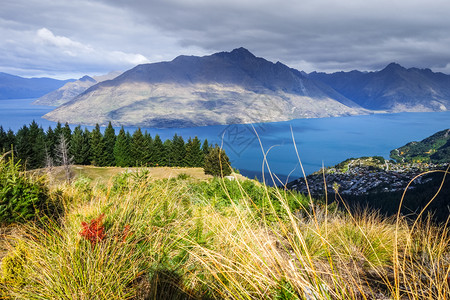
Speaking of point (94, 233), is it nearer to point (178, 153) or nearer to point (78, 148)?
point (78, 148)

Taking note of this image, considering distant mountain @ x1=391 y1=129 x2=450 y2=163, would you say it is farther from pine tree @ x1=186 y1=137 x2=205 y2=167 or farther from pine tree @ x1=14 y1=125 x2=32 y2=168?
pine tree @ x1=14 y1=125 x2=32 y2=168

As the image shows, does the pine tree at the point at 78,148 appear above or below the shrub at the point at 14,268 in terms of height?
below

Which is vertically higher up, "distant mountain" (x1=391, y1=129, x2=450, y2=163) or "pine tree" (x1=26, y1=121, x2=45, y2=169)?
"pine tree" (x1=26, y1=121, x2=45, y2=169)

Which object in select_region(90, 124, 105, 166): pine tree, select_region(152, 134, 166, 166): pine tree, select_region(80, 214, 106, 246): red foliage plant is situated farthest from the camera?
select_region(152, 134, 166, 166): pine tree

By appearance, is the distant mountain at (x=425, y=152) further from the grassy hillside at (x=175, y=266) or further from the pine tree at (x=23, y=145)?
the grassy hillside at (x=175, y=266)

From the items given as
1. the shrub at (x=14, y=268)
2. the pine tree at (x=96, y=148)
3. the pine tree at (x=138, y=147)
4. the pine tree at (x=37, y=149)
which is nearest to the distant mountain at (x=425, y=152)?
the pine tree at (x=138, y=147)

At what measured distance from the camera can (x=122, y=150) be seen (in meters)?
59.1

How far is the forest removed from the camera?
1993 inches

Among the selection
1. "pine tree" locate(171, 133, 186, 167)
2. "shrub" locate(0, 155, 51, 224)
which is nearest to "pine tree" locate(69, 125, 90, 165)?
"pine tree" locate(171, 133, 186, 167)

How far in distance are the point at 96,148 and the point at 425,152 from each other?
8331 inches

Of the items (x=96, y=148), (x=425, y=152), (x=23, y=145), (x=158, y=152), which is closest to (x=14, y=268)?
(x=23, y=145)

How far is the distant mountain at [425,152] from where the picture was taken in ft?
534

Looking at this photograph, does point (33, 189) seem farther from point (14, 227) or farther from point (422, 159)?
point (422, 159)

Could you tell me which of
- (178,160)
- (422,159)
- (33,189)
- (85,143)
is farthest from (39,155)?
(422,159)
